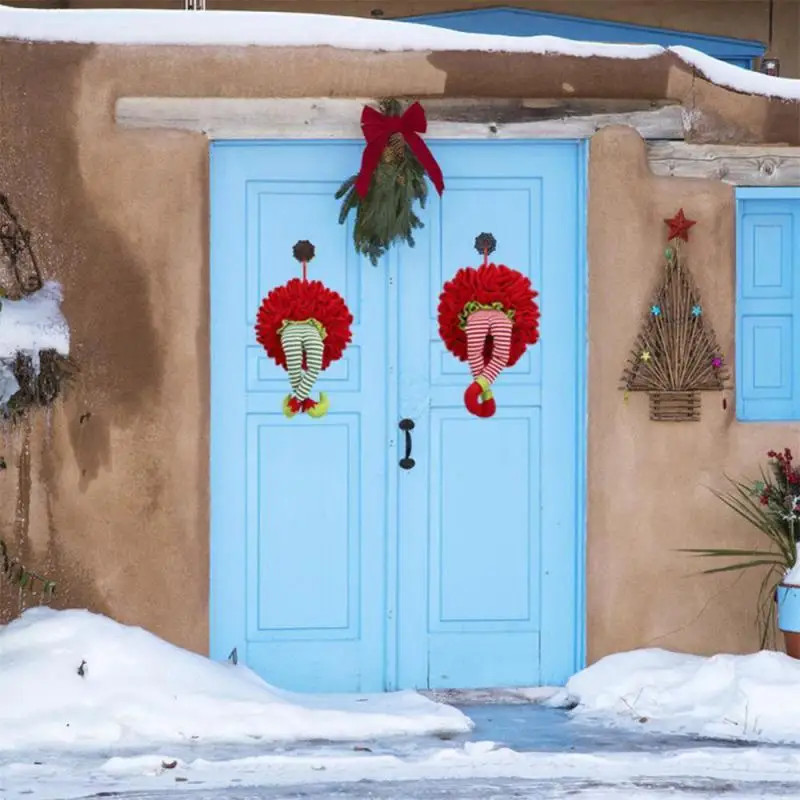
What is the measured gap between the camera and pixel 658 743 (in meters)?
5.84

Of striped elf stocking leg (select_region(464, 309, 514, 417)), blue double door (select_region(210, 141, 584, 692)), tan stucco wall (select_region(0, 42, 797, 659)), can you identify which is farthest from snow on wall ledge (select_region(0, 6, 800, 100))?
striped elf stocking leg (select_region(464, 309, 514, 417))

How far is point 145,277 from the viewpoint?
21.2 feet

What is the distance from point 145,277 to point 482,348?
58.9 inches

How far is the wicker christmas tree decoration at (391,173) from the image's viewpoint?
634 centimetres

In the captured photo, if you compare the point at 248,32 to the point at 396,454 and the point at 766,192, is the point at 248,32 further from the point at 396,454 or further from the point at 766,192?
the point at 766,192

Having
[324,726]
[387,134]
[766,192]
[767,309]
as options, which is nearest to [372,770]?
[324,726]

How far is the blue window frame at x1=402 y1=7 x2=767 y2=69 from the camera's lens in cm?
882

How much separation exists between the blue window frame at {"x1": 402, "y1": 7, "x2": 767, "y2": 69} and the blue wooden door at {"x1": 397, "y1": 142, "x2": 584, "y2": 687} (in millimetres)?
2474

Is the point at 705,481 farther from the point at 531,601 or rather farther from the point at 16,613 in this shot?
the point at 16,613

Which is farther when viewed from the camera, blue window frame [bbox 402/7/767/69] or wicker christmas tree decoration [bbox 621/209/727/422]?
blue window frame [bbox 402/7/767/69]

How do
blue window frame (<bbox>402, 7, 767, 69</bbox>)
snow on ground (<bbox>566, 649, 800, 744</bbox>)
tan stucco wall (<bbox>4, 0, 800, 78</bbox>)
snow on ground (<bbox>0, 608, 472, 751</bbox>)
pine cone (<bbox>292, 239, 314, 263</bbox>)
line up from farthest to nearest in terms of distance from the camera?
tan stucco wall (<bbox>4, 0, 800, 78</bbox>)
blue window frame (<bbox>402, 7, 767, 69</bbox>)
pine cone (<bbox>292, 239, 314, 263</bbox>)
snow on ground (<bbox>566, 649, 800, 744</bbox>)
snow on ground (<bbox>0, 608, 472, 751</bbox>)

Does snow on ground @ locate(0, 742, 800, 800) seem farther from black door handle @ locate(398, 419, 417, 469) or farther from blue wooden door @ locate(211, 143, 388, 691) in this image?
black door handle @ locate(398, 419, 417, 469)

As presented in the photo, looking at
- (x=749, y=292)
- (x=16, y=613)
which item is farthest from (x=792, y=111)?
(x=16, y=613)

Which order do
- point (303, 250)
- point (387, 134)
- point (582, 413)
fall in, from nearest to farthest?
point (387, 134)
point (303, 250)
point (582, 413)
